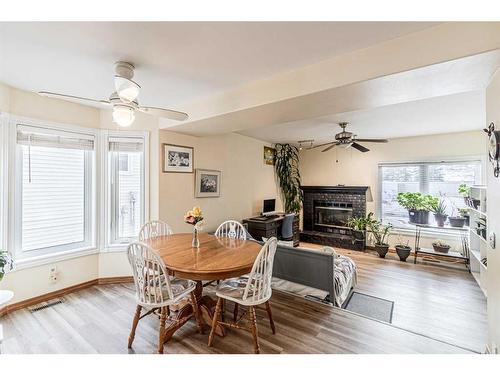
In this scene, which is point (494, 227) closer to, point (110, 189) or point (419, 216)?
point (419, 216)

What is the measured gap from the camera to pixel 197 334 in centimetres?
214

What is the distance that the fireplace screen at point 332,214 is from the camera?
5934 millimetres

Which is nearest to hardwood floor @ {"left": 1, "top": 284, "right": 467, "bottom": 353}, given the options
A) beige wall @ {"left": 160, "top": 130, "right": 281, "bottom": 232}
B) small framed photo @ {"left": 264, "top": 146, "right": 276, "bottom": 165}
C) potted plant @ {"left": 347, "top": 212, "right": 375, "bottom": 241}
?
beige wall @ {"left": 160, "top": 130, "right": 281, "bottom": 232}

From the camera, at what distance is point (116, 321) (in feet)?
7.70

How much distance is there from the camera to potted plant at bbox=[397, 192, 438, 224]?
473 cm

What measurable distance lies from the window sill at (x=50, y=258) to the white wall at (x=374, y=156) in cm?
526

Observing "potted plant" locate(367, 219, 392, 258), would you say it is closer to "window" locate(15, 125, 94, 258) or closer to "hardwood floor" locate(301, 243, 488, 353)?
"hardwood floor" locate(301, 243, 488, 353)

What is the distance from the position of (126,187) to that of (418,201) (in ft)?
18.0

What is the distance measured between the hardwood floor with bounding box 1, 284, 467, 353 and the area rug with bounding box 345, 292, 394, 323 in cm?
48

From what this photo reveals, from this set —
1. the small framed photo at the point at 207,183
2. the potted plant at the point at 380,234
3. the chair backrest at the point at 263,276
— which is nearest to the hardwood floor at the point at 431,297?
the potted plant at the point at 380,234

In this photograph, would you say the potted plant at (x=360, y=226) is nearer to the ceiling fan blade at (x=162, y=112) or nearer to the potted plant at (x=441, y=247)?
the potted plant at (x=441, y=247)

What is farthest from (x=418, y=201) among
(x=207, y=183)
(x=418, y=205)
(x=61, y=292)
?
(x=61, y=292)

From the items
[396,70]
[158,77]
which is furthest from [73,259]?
[396,70]

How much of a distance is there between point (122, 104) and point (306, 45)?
1.48 m
